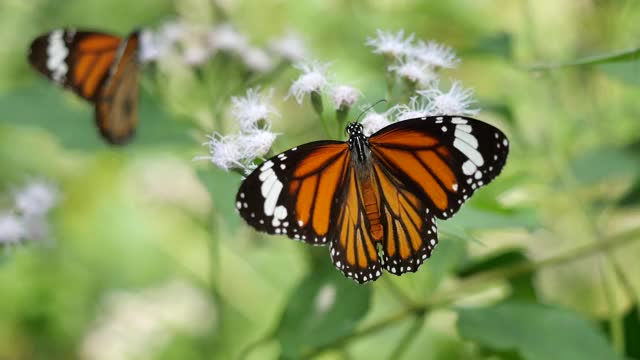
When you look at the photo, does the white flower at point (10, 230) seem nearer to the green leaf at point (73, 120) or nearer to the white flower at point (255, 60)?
the green leaf at point (73, 120)

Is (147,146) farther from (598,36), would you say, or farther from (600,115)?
(598,36)

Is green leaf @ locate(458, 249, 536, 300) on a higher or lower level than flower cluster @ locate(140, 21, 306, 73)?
lower

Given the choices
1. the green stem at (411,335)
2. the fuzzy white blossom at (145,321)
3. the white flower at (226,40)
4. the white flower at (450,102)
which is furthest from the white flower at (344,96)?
the fuzzy white blossom at (145,321)

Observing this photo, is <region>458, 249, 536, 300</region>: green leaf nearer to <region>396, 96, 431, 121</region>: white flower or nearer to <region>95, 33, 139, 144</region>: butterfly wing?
<region>396, 96, 431, 121</region>: white flower

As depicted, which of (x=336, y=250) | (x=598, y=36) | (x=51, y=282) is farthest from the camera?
(x=51, y=282)

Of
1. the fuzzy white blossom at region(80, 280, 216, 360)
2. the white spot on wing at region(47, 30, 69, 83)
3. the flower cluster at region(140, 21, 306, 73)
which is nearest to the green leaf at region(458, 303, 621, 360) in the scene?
the flower cluster at region(140, 21, 306, 73)

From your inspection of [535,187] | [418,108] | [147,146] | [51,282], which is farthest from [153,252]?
[418,108]
